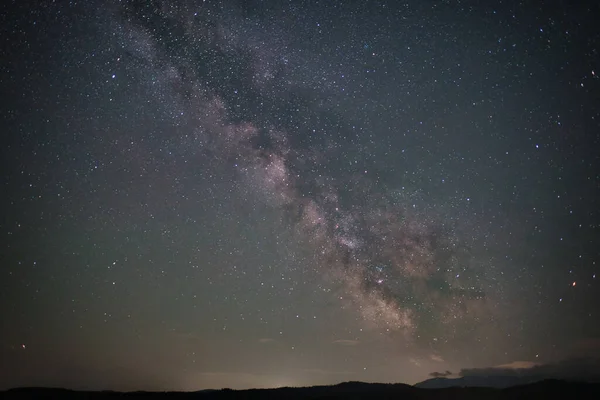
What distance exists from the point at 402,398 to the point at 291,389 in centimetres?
1040

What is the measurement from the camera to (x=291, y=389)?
3594cm

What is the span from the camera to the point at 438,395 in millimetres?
31281

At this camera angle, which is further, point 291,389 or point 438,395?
point 291,389

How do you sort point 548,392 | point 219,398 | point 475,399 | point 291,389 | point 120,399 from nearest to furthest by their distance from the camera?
point 120,399 < point 219,398 < point 475,399 < point 548,392 < point 291,389

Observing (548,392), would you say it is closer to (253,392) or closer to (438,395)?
(438,395)

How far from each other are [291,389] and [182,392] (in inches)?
398

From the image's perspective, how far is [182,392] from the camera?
3100 cm

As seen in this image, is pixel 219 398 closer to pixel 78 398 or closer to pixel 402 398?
pixel 78 398

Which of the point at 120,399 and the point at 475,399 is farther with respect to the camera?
the point at 475,399

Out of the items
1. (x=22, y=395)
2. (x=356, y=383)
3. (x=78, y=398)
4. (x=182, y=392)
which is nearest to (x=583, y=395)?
(x=356, y=383)

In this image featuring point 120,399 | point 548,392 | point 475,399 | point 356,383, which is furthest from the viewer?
point 356,383

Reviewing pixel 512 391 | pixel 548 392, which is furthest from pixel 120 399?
pixel 548 392

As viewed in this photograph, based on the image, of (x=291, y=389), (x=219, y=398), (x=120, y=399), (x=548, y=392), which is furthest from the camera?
(x=291, y=389)

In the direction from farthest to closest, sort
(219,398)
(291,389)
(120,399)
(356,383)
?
(356,383), (291,389), (219,398), (120,399)
